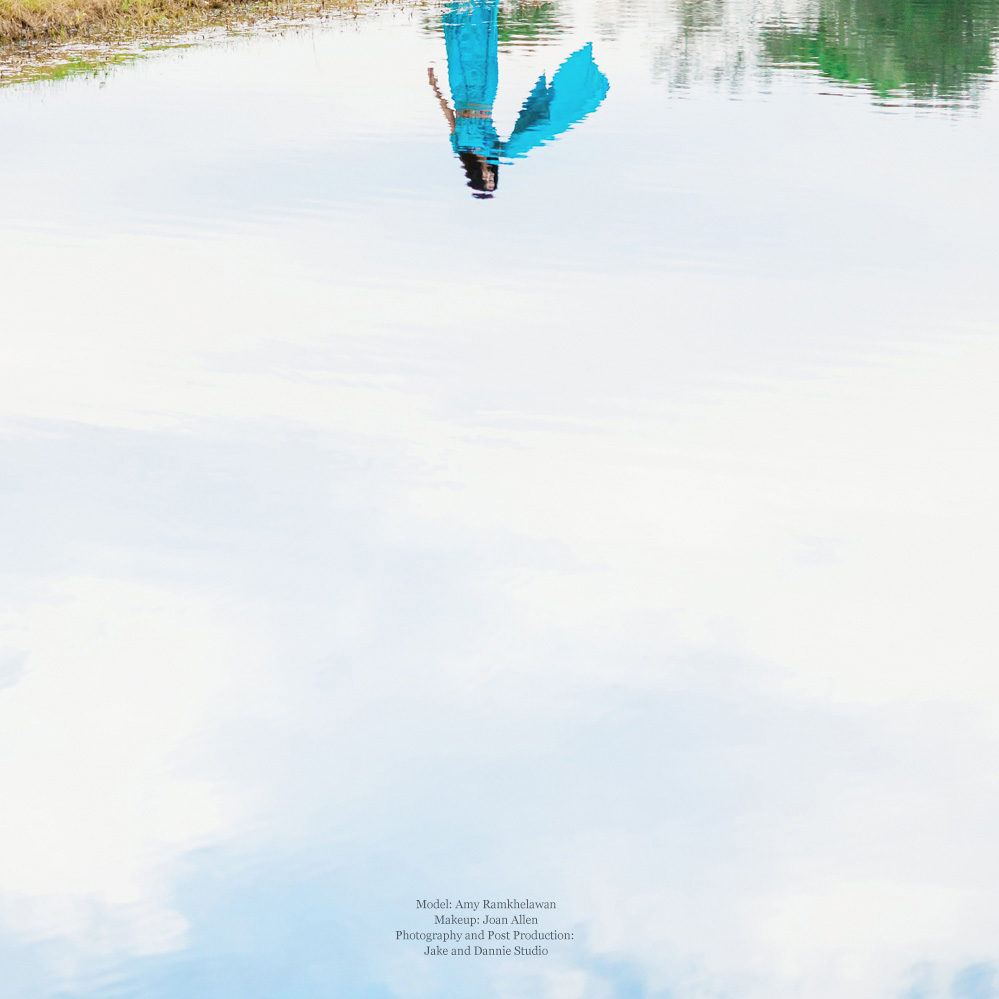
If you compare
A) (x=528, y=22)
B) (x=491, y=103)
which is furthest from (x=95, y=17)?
(x=491, y=103)

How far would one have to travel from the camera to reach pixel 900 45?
16.4 metres

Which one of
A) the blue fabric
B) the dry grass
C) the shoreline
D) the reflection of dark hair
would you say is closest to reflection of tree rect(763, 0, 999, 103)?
the blue fabric

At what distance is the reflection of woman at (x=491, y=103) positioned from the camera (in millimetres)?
9805

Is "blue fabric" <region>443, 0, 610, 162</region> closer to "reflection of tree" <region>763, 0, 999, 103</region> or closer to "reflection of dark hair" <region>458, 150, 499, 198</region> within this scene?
"reflection of dark hair" <region>458, 150, 499, 198</region>

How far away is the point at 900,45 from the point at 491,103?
840 centimetres

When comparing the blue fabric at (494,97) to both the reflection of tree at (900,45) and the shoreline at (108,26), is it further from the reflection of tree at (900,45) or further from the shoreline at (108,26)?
the shoreline at (108,26)

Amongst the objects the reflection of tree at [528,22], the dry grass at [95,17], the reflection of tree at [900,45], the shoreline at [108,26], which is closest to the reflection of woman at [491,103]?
the reflection of tree at [528,22]

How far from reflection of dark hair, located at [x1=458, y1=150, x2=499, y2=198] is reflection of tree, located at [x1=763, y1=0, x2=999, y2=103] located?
5.48 metres

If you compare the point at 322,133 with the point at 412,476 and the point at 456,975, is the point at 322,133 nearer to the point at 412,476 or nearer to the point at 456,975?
the point at 412,476

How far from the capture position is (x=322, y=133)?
10.4m

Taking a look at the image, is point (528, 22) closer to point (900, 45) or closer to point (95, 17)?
point (900, 45)

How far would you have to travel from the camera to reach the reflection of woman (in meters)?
9.80

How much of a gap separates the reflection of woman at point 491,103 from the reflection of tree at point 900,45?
3.11 meters

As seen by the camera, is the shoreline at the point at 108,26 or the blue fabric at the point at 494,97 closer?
the blue fabric at the point at 494,97
